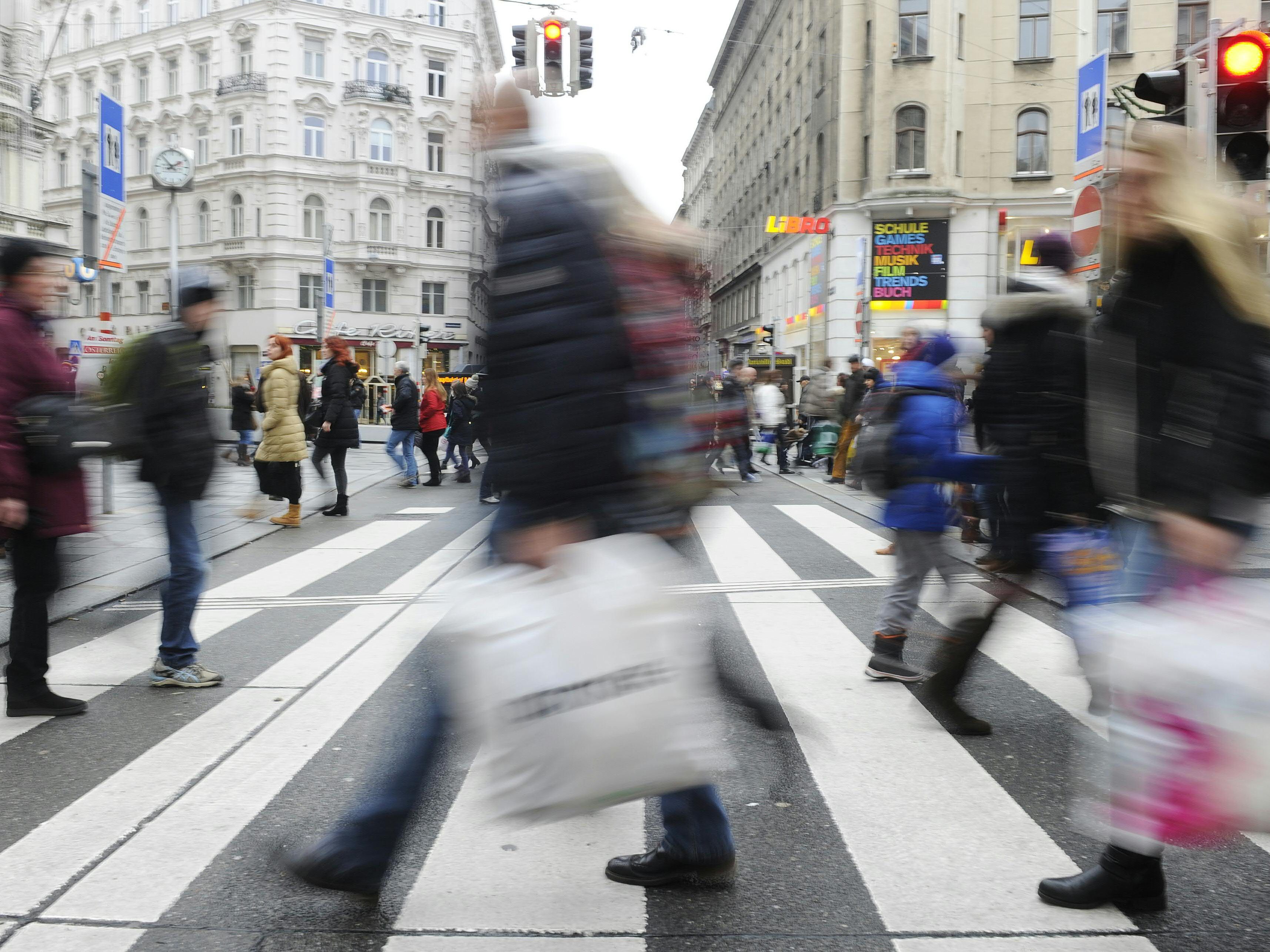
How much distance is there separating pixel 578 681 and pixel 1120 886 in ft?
5.11

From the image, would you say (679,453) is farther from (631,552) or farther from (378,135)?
(378,135)

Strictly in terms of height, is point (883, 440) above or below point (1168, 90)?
below

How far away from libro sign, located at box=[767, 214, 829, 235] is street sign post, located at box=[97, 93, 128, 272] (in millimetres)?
19825

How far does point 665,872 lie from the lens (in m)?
2.96

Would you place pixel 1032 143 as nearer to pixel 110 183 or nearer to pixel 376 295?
pixel 110 183

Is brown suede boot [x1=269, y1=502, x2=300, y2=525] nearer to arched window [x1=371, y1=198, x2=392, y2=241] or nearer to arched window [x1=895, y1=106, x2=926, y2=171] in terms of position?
arched window [x1=895, y1=106, x2=926, y2=171]

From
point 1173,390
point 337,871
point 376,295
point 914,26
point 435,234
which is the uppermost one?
point 914,26

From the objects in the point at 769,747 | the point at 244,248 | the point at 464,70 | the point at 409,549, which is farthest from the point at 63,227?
the point at 769,747

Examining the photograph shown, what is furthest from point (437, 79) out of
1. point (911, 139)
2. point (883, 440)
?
point (883, 440)

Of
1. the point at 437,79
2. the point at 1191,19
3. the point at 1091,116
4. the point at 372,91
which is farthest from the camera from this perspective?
the point at 437,79

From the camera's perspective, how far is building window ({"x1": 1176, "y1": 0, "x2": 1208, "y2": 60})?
1211 inches

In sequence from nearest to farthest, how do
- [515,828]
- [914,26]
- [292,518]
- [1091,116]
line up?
[515,828], [1091,116], [292,518], [914,26]

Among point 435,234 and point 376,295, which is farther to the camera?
point 435,234

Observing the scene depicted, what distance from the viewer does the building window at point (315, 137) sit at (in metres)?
50.7
